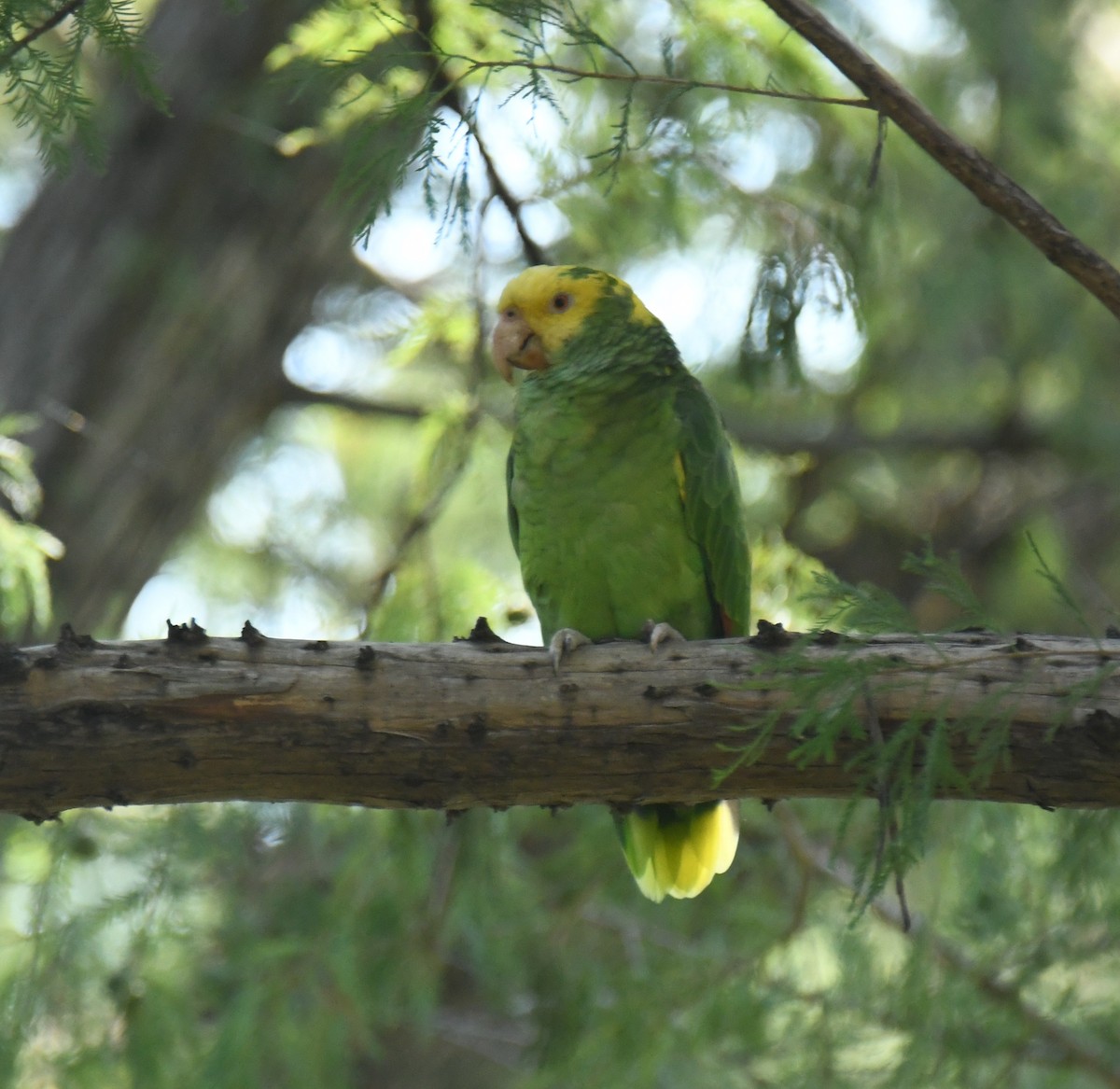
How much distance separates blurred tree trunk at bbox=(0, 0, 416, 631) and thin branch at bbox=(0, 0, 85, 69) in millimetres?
1926

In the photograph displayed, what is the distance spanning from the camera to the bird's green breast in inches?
125

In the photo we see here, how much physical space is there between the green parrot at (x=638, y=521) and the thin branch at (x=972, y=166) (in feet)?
3.33

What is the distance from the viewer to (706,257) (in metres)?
4.92

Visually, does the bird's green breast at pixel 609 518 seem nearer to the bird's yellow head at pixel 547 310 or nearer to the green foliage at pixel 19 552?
the bird's yellow head at pixel 547 310

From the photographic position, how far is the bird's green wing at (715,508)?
127 inches

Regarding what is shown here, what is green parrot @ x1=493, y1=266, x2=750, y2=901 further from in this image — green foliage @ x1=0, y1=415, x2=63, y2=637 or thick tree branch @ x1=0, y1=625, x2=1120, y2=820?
green foliage @ x1=0, y1=415, x2=63, y2=637

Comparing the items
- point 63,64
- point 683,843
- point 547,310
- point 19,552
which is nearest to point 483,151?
point 547,310

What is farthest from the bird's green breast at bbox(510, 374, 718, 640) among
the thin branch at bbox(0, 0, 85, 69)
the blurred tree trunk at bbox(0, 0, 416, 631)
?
the blurred tree trunk at bbox(0, 0, 416, 631)

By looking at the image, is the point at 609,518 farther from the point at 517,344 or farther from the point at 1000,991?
the point at 1000,991

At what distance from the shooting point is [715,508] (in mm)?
3238

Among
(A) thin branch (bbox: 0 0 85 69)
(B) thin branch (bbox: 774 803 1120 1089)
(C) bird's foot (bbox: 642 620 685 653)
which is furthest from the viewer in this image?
(B) thin branch (bbox: 774 803 1120 1089)

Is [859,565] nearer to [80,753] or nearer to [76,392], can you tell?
[76,392]

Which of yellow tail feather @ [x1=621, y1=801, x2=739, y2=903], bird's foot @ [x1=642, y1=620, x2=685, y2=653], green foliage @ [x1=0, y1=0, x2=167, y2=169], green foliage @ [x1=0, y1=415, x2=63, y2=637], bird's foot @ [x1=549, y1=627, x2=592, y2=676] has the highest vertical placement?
green foliage @ [x1=0, y1=0, x2=167, y2=169]

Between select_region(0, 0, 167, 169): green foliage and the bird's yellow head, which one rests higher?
the bird's yellow head
